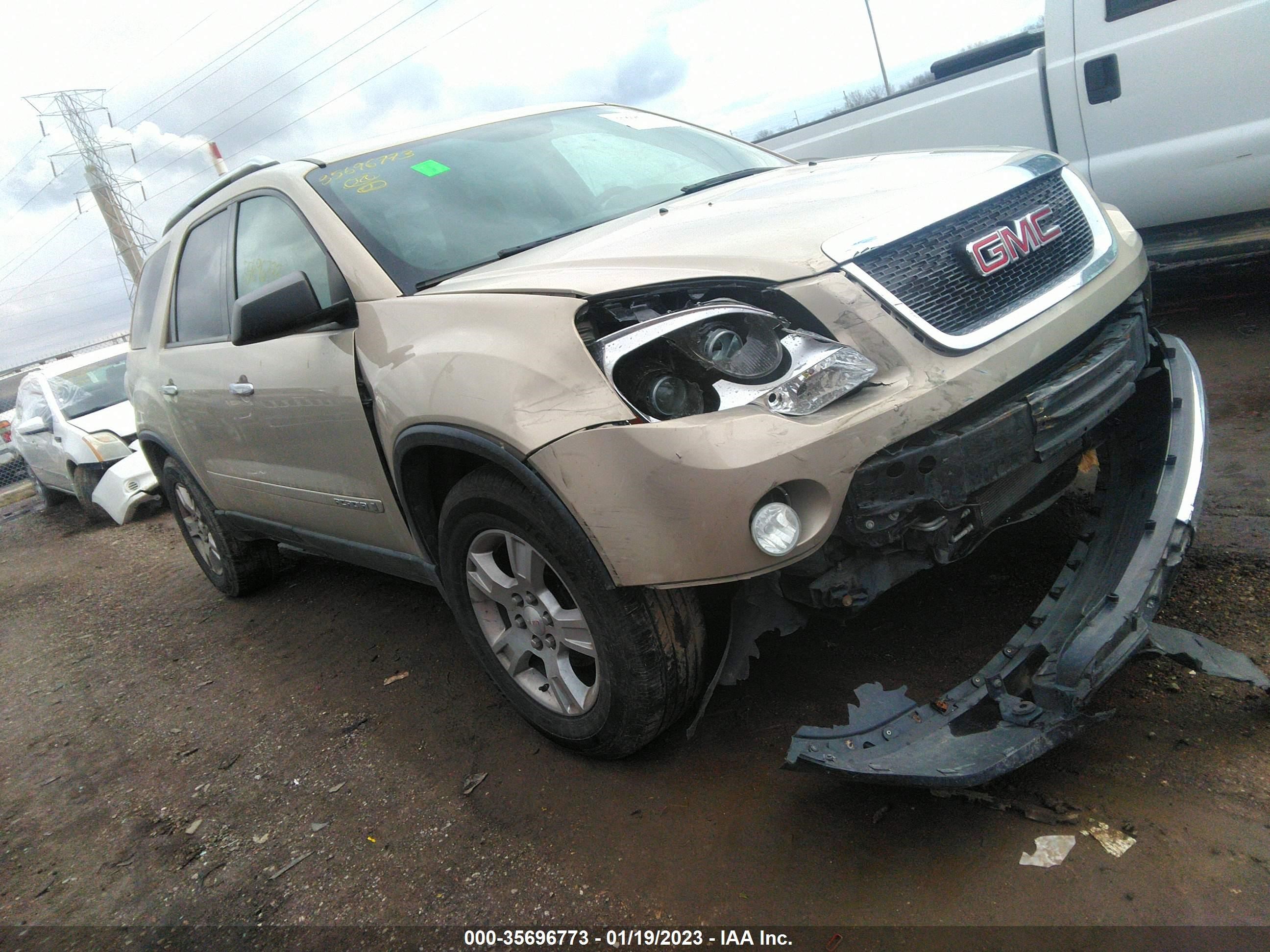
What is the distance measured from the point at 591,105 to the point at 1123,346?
2.48 m

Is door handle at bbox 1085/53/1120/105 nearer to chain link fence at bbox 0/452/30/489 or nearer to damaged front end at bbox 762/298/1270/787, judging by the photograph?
damaged front end at bbox 762/298/1270/787

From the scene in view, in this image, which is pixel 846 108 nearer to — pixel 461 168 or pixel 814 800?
pixel 461 168

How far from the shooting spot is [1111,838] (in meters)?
1.99

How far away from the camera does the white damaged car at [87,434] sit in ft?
28.1

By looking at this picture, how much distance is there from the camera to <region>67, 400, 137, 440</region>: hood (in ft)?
29.9

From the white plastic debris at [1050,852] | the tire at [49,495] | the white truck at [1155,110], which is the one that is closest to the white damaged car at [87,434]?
the tire at [49,495]

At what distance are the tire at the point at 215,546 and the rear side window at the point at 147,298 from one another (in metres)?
0.69

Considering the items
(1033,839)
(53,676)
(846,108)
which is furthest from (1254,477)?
(53,676)

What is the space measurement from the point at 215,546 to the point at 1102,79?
5.57 m

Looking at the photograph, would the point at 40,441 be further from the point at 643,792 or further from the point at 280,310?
the point at 643,792

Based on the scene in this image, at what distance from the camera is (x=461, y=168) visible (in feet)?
10.6

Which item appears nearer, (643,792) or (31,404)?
(643,792)

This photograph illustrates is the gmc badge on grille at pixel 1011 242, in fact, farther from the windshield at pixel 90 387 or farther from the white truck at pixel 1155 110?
the windshield at pixel 90 387

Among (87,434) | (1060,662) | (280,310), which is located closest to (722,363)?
(1060,662)
